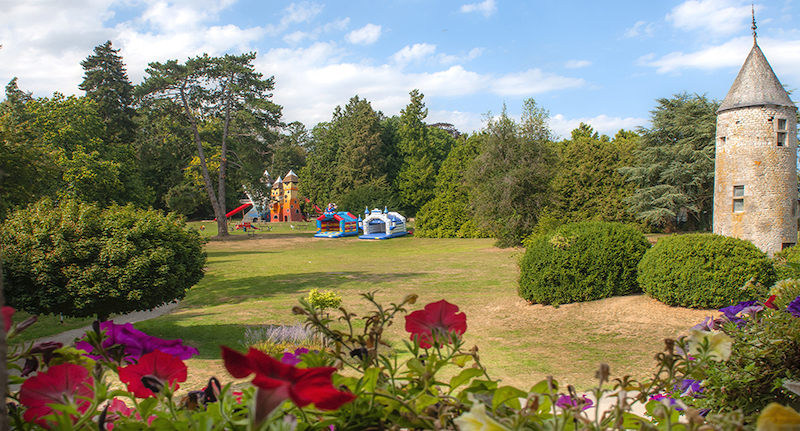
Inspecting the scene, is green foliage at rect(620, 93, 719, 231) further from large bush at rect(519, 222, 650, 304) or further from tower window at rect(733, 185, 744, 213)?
large bush at rect(519, 222, 650, 304)

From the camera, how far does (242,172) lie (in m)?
28.9

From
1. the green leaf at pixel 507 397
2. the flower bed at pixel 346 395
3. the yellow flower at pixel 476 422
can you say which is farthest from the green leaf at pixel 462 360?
the yellow flower at pixel 476 422

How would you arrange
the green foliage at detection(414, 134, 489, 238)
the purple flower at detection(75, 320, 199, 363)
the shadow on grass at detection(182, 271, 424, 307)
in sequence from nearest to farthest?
the purple flower at detection(75, 320, 199, 363) < the shadow on grass at detection(182, 271, 424, 307) < the green foliage at detection(414, 134, 489, 238)

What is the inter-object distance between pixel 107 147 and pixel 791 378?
26.0 m

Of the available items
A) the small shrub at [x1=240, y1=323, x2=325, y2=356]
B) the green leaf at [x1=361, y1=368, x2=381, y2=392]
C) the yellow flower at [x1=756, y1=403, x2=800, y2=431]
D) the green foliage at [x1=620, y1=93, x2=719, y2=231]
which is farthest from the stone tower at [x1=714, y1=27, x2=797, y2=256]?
the green leaf at [x1=361, y1=368, x2=381, y2=392]

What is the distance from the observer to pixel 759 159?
12.9 meters

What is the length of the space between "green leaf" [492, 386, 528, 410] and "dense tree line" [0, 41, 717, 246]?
43.3 ft

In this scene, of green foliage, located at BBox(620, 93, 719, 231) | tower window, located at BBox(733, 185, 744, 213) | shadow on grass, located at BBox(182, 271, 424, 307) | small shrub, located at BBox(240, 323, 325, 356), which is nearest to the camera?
small shrub, located at BBox(240, 323, 325, 356)

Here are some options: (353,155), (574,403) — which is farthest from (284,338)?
(353,155)

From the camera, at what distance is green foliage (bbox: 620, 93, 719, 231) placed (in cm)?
2403

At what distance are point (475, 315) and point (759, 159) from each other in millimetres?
10114

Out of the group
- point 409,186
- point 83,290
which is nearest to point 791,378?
point 83,290

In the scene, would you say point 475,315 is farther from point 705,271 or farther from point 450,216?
point 450,216

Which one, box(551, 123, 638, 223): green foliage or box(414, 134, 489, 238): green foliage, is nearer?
box(551, 123, 638, 223): green foliage
